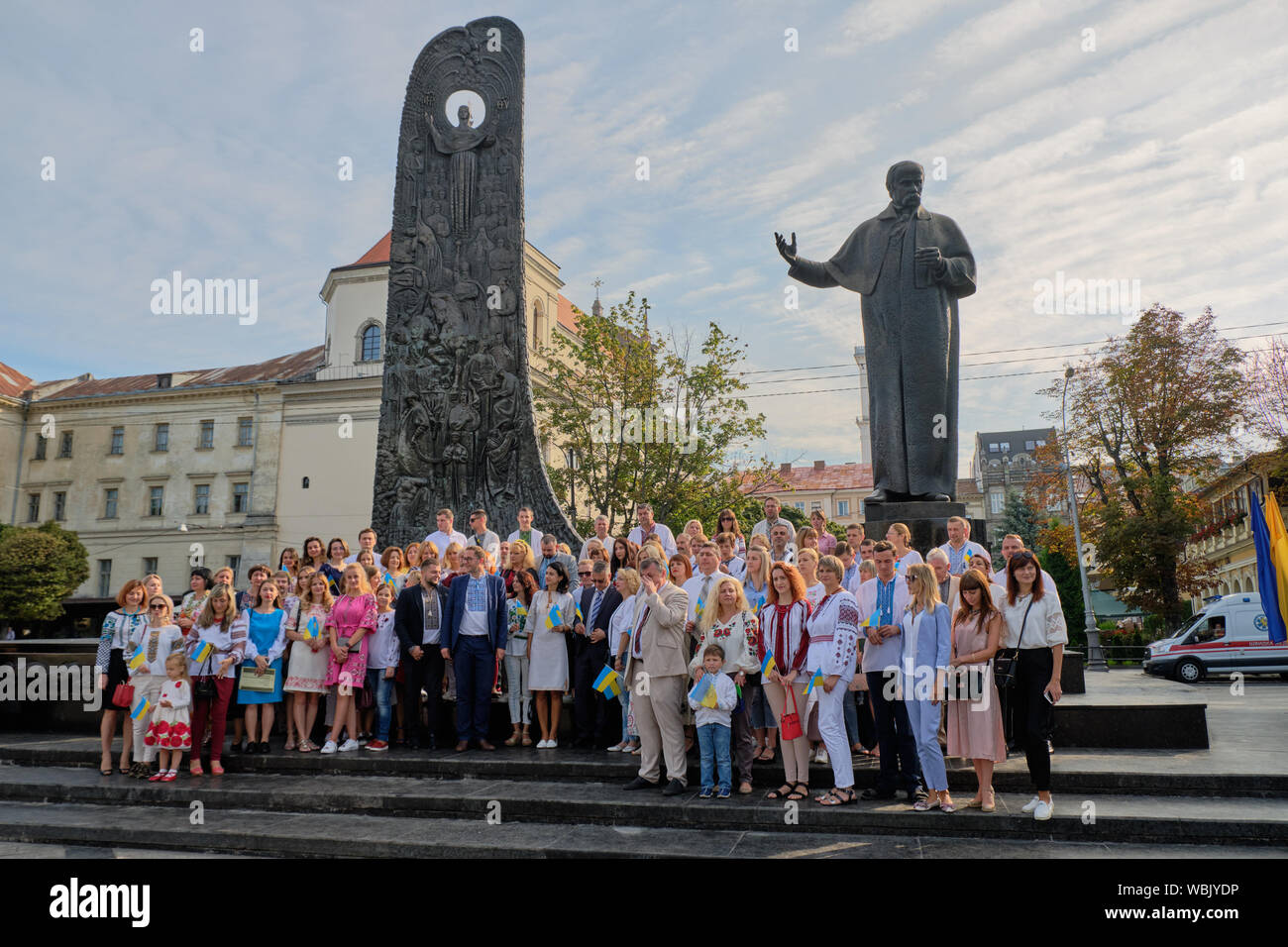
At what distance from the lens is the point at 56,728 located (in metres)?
A: 11.3

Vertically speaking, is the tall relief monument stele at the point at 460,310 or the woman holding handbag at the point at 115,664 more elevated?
the tall relief monument stele at the point at 460,310

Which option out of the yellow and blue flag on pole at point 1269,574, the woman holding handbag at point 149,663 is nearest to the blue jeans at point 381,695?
the woman holding handbag at point 149,663

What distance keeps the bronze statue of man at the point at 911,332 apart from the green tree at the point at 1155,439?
23.2 m

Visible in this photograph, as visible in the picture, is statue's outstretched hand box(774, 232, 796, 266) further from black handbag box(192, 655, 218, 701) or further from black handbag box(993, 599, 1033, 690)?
black handbag box(192, 655, 218, 701)

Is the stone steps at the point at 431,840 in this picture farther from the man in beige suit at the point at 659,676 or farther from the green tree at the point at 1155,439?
the green tree at the point at 1155,439

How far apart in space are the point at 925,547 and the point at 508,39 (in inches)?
429

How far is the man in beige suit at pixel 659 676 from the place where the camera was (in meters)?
7.11

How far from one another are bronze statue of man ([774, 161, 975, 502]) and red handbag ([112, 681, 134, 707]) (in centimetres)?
828

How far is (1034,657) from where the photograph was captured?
6.04 metres

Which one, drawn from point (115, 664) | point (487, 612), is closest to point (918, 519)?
point (487, 612)

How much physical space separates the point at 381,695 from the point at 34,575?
33508 millimetres

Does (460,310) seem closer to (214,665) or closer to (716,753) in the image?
(214,665)

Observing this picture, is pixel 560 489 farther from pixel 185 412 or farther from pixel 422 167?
pixel 185 412
